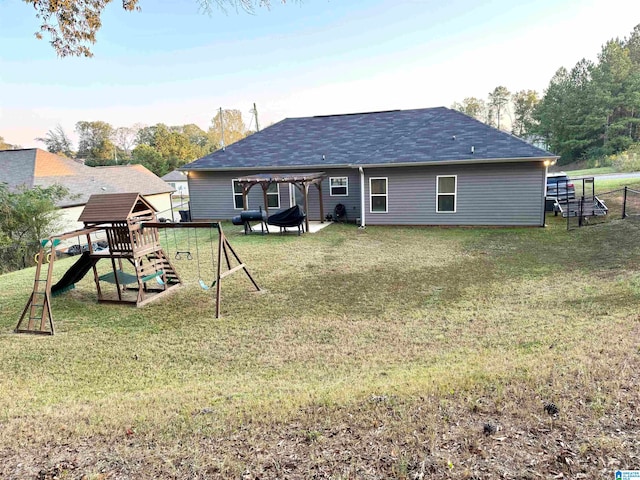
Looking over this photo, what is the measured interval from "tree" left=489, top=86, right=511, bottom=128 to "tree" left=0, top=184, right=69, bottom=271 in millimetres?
60044

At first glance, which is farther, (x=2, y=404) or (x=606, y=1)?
(x=606, y=1)

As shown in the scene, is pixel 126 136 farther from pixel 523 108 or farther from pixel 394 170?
pixel 394 170

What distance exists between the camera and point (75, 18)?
19.7ft

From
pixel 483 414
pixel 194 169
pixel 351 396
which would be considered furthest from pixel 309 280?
pixel 194 169

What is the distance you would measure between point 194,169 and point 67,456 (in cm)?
1528

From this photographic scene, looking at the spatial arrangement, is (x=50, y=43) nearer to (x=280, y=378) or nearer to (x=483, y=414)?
(x=280, y=378)

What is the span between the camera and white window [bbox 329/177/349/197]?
15641 mm

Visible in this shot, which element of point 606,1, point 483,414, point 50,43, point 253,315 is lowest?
point 253,315

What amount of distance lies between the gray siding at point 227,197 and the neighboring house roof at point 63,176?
923cm

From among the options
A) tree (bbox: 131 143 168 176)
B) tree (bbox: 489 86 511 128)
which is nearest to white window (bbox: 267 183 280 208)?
tree (bbox: 131 143 168 176)

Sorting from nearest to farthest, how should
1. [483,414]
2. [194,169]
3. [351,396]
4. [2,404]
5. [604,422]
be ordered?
[604,422] < [483,414] < [351,396] < [2,404] < [194,169]

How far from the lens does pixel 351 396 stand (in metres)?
3.50

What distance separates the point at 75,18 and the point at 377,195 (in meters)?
10.9

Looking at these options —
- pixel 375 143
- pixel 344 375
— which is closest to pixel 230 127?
pixel 375 143
